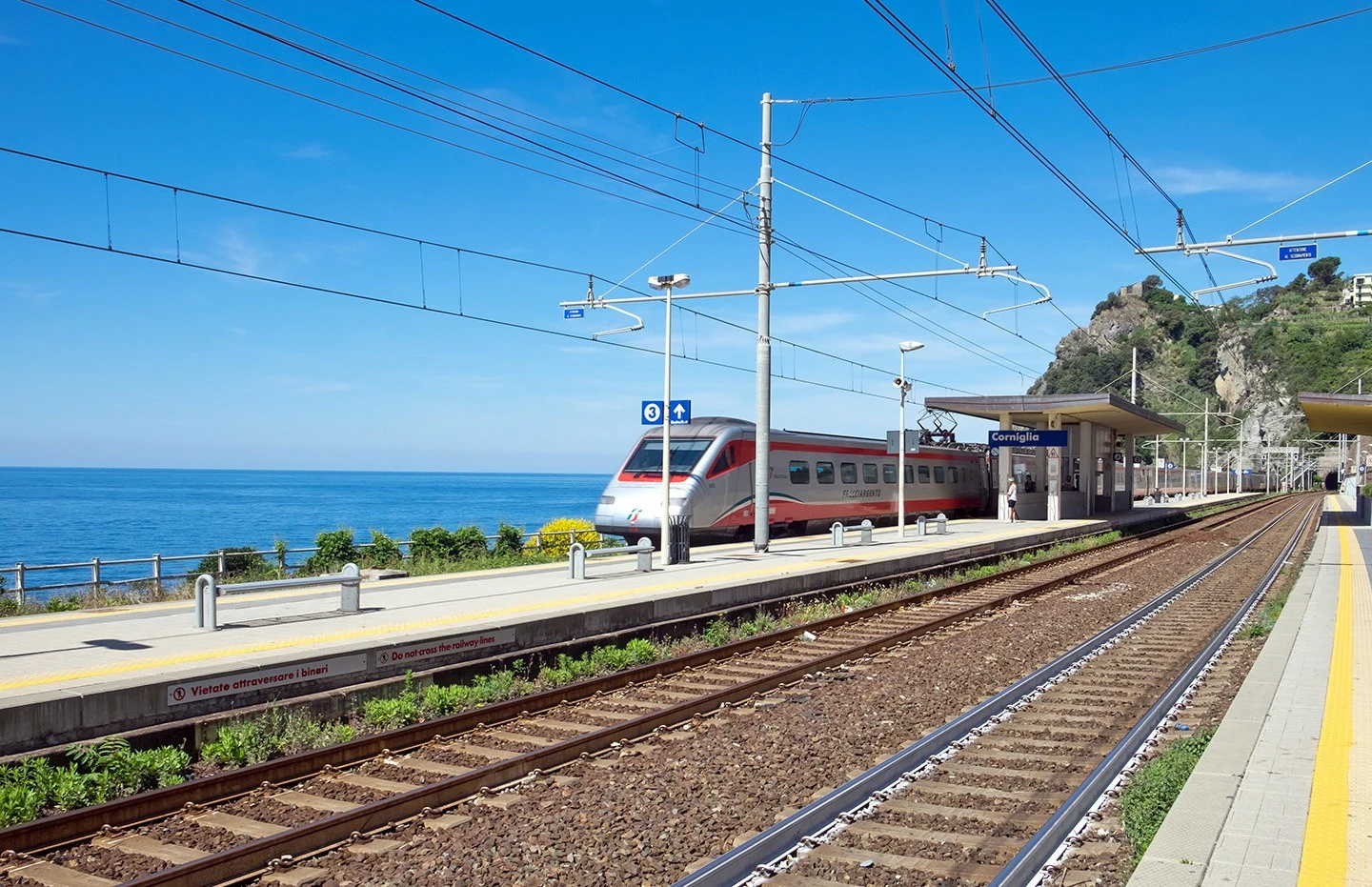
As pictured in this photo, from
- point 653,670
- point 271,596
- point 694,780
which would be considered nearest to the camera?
point 694,780

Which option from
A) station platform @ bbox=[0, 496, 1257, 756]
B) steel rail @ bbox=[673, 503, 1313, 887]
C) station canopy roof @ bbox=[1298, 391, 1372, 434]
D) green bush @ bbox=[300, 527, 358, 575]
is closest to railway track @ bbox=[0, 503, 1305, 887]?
station platform @ bbox=[0, 496, 1257, 756]

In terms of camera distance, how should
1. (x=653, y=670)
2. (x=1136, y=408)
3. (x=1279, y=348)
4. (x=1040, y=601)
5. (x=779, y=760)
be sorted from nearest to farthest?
(x=779, y=760), (x=653, y=670), (x=1040, y=601), (x=1136, y=408), (x=1279, y=348)

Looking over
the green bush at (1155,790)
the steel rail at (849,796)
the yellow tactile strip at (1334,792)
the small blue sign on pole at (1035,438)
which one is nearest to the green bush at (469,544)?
the steel rail at (849,796)

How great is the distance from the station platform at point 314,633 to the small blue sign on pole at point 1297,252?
27.2 feet

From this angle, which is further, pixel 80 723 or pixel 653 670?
pixel 653 670

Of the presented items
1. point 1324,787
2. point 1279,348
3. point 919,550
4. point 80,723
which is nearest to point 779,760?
point 1324,787

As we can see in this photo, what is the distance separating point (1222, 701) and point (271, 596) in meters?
12.7

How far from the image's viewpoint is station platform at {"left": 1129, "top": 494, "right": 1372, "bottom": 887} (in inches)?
188

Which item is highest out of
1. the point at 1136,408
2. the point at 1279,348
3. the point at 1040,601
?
the point at 1279,348

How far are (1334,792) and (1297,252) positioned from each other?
1039cm

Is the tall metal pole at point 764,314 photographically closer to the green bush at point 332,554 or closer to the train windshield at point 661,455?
→ the train windshield at point 661,455

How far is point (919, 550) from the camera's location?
22453mm

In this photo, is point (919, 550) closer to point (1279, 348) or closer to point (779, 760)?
point (779, 760)

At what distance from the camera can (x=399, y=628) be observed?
11.5 m
